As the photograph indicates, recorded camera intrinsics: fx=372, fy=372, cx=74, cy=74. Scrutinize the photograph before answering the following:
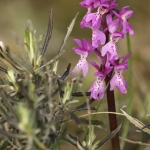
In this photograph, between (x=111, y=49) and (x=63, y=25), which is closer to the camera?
(x=111, y=49)

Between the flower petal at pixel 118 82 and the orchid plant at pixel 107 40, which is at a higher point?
the orchid plant at pixel 107 40

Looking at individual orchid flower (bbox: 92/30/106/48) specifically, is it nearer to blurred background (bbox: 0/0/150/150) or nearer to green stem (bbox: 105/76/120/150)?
green stem (bbox: 105/76/120/150)

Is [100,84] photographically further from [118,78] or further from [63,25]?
[63,25]

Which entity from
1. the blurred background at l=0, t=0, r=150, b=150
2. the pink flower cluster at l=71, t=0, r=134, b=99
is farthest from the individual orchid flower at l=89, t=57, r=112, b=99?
the blurred background at l=0, t=0, r=150, b=150

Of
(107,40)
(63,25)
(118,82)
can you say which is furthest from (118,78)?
(63,25)

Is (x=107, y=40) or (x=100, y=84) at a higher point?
(x=107, y=40)

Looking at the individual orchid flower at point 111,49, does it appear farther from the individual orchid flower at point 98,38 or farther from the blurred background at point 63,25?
the blurred background at point 63,25

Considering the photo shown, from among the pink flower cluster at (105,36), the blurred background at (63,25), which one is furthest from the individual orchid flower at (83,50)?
the blurred background at (63,25)

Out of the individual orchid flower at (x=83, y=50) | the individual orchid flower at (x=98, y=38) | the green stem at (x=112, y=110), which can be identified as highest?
the individual orchid flower at (x=98, y=38)

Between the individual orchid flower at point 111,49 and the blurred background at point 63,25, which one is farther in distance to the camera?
the blurred background at point 63,25

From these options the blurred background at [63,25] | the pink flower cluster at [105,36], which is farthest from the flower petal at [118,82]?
the blurred background at [63,25]

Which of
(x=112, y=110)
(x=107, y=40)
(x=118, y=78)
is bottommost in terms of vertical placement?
(x=112, y=110)
